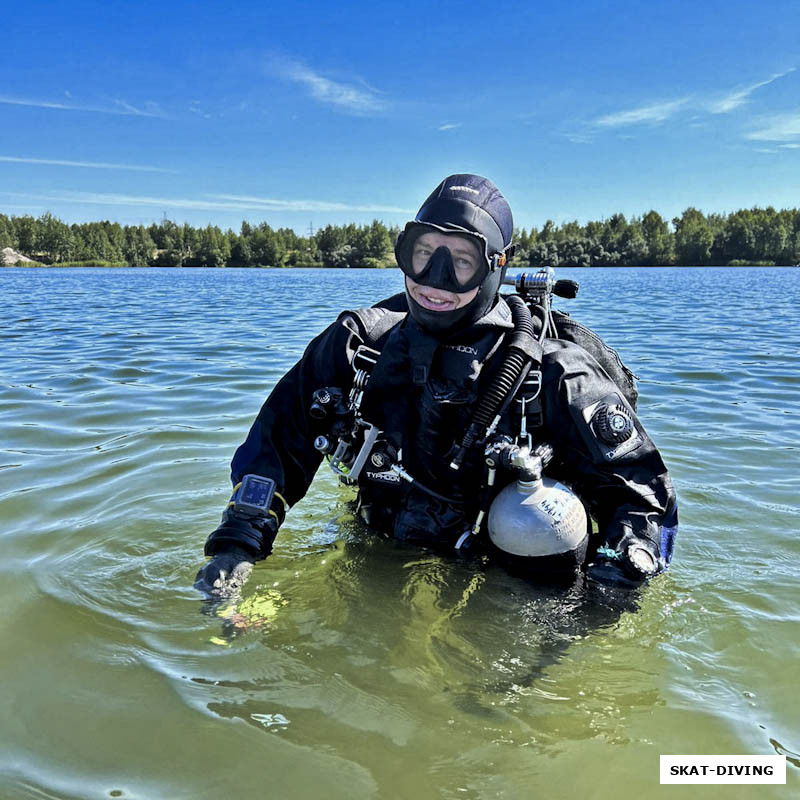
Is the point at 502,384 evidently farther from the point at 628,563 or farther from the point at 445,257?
the point at 628,563

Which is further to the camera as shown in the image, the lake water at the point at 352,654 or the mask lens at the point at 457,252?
the mask lens at the point at 457,252

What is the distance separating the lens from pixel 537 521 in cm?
264

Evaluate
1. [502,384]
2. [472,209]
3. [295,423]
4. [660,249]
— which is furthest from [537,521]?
[660,249]

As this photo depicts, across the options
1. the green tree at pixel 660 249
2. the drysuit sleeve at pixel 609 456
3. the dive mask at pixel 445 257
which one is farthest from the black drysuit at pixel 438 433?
the green tree at pixel 660 249

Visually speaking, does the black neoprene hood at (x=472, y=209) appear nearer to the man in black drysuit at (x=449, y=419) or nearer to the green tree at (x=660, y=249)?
the man in black drysuit at (x=449, y=419)

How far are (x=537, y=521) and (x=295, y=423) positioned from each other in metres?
1.25

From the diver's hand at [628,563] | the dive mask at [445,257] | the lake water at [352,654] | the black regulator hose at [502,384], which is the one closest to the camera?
the lake water at [352,654]

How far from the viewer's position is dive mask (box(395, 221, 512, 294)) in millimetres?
2893

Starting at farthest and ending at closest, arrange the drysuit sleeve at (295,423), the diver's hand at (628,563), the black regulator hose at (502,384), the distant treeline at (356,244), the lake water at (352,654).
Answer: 1. the distant treeline at (356,244)
2. the drysuit sleeve at (295,423)
3. the black regulator hose at (502,384)
4. the diver's hand at (628,563)
5. the lake water at (352,654)

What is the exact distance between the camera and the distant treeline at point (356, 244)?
93875mm

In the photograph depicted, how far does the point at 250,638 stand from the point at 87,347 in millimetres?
9496

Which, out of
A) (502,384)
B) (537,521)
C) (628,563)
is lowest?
(628,563)

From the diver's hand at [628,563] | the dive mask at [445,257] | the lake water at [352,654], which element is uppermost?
the dive mask at [445,257]

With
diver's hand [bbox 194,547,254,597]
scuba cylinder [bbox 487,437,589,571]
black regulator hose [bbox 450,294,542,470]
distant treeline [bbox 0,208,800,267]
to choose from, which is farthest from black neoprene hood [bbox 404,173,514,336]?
distant treeline [bbox 0,208,800,267]
